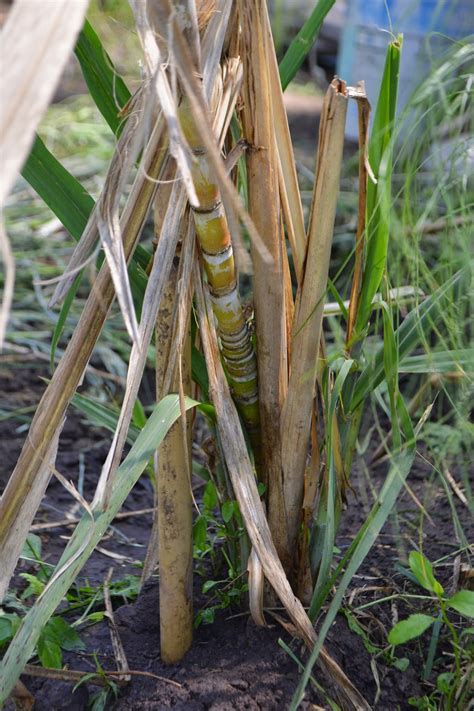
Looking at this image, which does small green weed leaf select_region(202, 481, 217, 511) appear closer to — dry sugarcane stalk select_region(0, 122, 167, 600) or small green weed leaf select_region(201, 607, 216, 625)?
small green weed leaf select_region(201, 607, 216, 625)

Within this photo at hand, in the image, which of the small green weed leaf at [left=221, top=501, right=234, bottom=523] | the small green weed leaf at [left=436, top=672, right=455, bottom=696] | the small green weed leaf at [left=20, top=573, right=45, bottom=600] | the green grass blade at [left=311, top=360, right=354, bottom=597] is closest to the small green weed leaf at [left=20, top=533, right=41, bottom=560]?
the small green weed leaf at [left=20, top=573, right=45, bottom=600]

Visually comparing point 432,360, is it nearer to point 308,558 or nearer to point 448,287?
point 448,287

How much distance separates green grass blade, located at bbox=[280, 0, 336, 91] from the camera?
85cm

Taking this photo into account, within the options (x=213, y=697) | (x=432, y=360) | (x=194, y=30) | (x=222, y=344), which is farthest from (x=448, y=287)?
(x=213, y=697)

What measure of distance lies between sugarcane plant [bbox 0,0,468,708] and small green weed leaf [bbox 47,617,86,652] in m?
0.10

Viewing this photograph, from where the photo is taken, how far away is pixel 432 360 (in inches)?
34.4

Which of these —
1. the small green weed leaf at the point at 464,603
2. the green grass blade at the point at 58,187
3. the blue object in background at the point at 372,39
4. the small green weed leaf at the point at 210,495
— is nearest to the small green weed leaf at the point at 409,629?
the small green weed leaf at the point at 464,603

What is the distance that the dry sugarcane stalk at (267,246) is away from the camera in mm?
781

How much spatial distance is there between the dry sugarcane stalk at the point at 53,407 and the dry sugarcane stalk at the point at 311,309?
0.52 ft

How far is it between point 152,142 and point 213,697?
56 centimetres

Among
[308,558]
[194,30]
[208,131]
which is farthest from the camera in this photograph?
[308,558]

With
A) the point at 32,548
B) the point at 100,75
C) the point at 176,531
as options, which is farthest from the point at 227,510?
the point at 100,75

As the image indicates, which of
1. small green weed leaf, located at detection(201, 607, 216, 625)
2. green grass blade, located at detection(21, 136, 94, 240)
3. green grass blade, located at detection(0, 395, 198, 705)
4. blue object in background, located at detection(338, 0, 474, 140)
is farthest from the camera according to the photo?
blue object in background, located at detection(338, 0, 474, 140)

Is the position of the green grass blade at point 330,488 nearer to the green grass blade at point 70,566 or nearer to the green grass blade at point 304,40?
the green grass blade at point 70,566
